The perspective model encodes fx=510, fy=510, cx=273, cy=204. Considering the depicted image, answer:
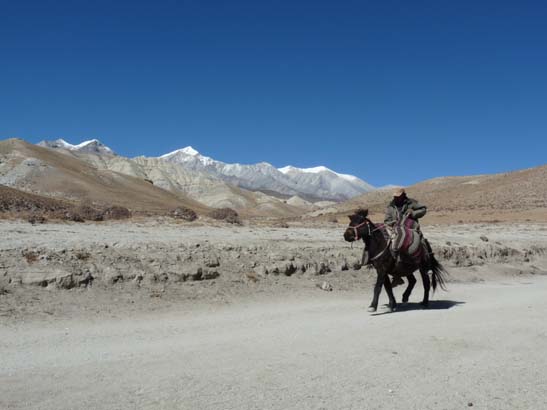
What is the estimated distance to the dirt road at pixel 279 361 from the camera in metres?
6.19

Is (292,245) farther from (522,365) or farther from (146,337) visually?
(522,365)

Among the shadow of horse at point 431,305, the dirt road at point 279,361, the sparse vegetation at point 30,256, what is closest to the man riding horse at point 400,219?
the shadow of horse at point 431,305

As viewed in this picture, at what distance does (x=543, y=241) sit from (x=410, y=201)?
20618mm

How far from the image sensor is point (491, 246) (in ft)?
83.8

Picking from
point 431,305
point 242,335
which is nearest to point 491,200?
point 431,305

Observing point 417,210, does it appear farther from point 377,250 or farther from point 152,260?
point 152,260

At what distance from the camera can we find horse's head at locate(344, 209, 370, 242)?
12938 millimetres

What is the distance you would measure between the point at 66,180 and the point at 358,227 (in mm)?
130019

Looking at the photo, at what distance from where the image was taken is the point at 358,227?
13117mm

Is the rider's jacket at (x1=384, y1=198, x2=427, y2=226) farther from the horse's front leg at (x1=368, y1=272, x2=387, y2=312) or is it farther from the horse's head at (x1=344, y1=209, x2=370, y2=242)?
the horse's front leg at (x1=368, y1=272, x2=387, y2=312)

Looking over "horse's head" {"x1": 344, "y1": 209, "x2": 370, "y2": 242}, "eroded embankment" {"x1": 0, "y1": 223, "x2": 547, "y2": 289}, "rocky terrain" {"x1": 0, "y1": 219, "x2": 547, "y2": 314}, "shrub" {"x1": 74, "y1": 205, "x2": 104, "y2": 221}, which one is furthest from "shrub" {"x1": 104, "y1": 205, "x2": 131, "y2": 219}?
"horse's head" {"x1": 344, "y1": 209, "x2": 370, "y2": 242}

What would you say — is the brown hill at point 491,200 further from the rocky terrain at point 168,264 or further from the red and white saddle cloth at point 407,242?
the red and white saddle cloth at point 407,242

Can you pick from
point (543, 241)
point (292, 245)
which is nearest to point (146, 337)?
point (292, 245)

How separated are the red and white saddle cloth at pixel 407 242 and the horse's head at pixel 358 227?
872 mm
